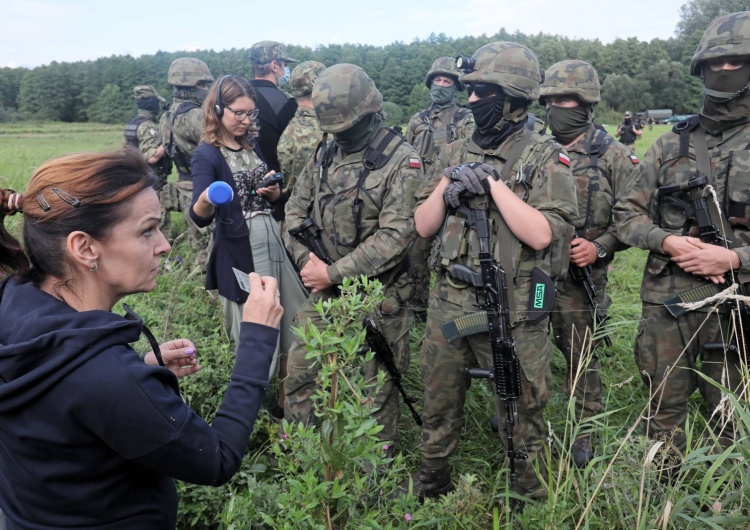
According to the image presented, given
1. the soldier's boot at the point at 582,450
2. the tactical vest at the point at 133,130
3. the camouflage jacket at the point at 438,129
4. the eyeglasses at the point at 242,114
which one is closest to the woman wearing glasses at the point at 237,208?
the eyeglasses at the point at 242,114

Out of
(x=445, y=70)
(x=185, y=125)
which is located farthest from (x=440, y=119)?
(x=185, y=125)

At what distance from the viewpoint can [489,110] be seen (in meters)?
2.98

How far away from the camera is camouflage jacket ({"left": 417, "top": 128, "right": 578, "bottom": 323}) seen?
9.28 feet

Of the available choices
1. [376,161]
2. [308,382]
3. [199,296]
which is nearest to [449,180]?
[376,161]

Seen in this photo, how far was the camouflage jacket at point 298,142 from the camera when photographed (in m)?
4.89

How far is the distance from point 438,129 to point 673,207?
3815mm

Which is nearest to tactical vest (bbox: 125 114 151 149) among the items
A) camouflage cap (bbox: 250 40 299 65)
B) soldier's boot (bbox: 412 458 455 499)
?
camouflage cap (bbox: 250 40 299 65)

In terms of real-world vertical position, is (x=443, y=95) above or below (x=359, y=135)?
above

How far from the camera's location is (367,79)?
3387mm

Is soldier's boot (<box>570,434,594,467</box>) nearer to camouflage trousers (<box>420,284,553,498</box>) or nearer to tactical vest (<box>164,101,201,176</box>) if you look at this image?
camouflage trousers (<box>420,284,553,498</box>)

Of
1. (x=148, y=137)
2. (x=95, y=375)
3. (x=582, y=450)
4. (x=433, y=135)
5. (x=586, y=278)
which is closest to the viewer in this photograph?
(x=95, y=375)

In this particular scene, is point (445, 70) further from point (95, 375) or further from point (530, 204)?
point (95, 375)

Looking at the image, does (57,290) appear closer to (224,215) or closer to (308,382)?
(308,382)

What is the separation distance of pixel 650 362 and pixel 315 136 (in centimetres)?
306
